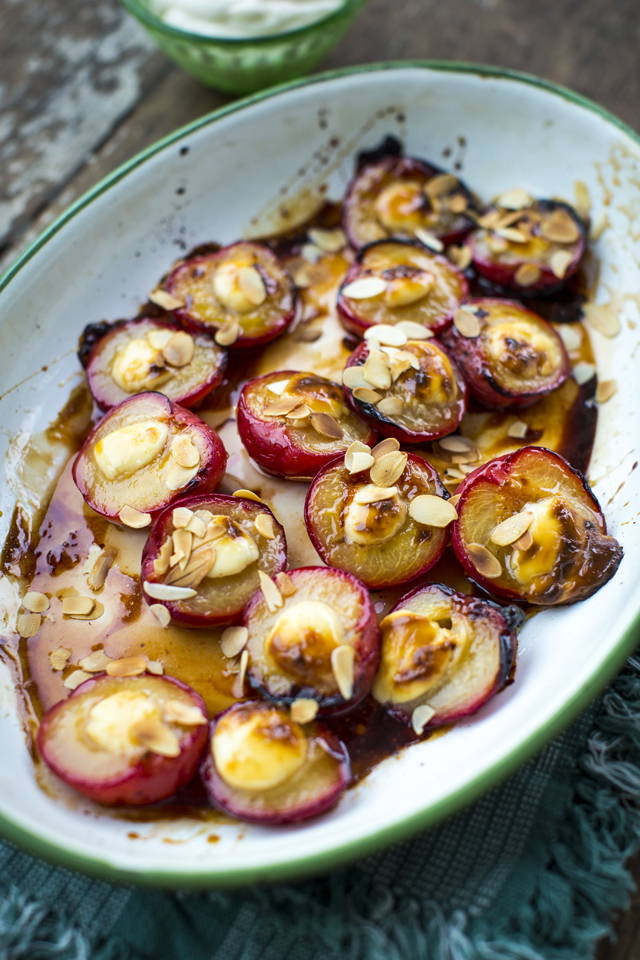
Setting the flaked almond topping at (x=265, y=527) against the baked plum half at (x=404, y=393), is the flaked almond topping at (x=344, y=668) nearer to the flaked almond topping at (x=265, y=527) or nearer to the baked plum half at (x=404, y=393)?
the flaked almond topping at (x=265, y=527)

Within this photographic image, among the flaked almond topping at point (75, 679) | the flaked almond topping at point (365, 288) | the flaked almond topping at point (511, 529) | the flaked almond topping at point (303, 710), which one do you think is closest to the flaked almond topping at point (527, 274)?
the flaked almond topping at point (365, 288)

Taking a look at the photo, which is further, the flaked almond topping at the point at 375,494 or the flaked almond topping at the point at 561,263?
the flaked almond topping at the point at 561,263

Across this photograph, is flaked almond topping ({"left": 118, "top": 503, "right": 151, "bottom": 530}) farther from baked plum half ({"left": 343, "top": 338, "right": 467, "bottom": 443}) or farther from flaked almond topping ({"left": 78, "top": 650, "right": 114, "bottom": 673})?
baked plum half ({"left": 343, "top": 338, "right": 467, "bottom": 443})

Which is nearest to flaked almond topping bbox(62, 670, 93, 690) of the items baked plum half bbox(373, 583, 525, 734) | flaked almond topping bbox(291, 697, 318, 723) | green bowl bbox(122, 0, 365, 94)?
flaked almond topping bbox(291, 697, 318, 723)

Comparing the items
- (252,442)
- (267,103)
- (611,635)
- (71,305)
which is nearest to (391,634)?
(611,635)

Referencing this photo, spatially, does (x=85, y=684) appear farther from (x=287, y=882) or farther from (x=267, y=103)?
(x=267, y=103)
